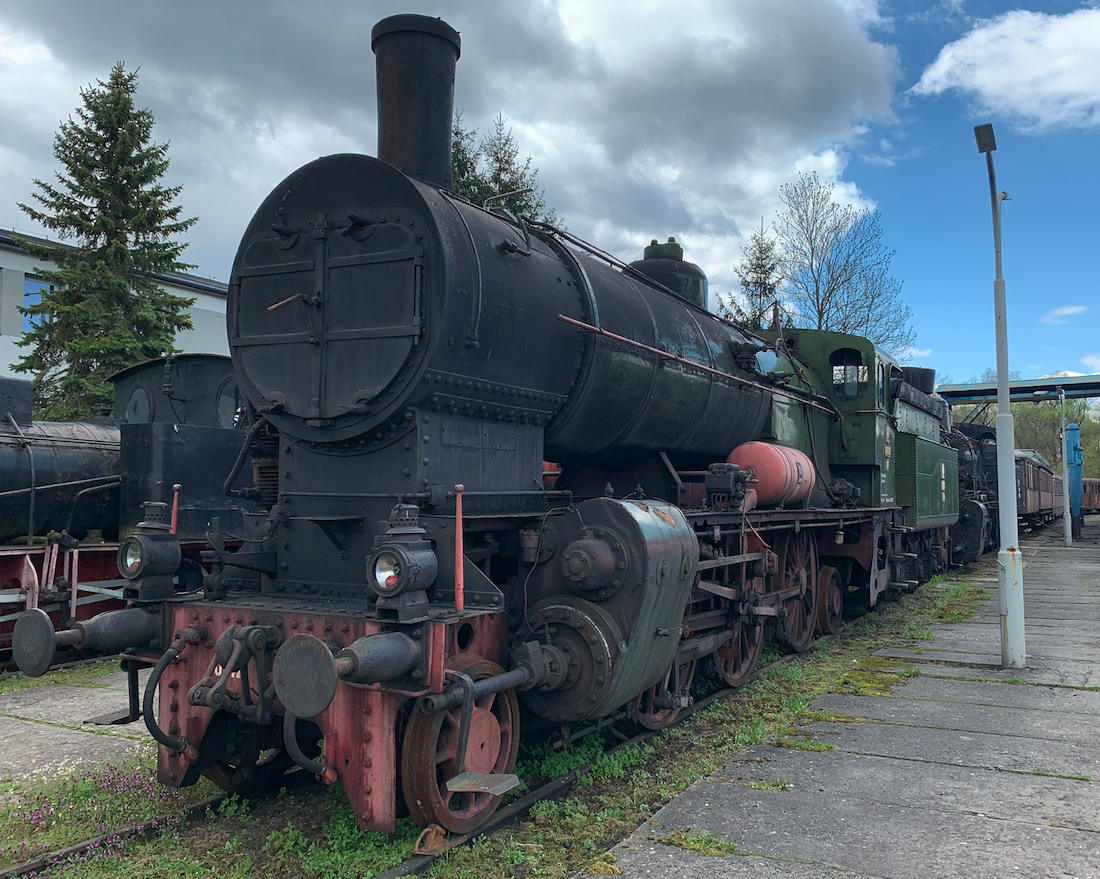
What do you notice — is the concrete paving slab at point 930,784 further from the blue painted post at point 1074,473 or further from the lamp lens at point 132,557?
the blue painted post at point 1074,473

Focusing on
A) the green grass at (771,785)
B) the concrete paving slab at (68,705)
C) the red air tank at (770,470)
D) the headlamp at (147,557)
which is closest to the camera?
the headlamp at (147,557)

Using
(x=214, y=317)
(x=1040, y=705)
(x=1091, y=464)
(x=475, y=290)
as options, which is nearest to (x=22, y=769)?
(x=475, y=290)

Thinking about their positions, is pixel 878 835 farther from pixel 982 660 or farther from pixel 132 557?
pixel 982 660

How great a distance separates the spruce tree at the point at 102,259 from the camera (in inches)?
657

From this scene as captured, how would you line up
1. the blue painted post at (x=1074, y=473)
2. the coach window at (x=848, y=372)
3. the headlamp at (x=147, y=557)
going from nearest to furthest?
the headlamp at (x=147, y=557) < the coach window at (x=848, y=372) < the blue painted post at (x=1074, y=473)

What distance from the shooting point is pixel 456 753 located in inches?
154

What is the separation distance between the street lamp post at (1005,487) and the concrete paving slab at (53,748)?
296 inches

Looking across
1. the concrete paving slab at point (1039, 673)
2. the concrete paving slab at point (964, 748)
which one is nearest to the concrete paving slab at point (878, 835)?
the concrete paving slab at point (964, 748)

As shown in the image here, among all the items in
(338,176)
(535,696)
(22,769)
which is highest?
(338,176)

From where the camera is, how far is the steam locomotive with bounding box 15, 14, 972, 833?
3918 millimetres

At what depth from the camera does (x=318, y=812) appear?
4.60 m

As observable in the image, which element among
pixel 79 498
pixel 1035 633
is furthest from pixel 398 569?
pixel 1035 633

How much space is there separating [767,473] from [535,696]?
11.8 feet

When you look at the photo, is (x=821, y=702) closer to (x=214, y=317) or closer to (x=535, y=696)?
(x=535, y=696)
